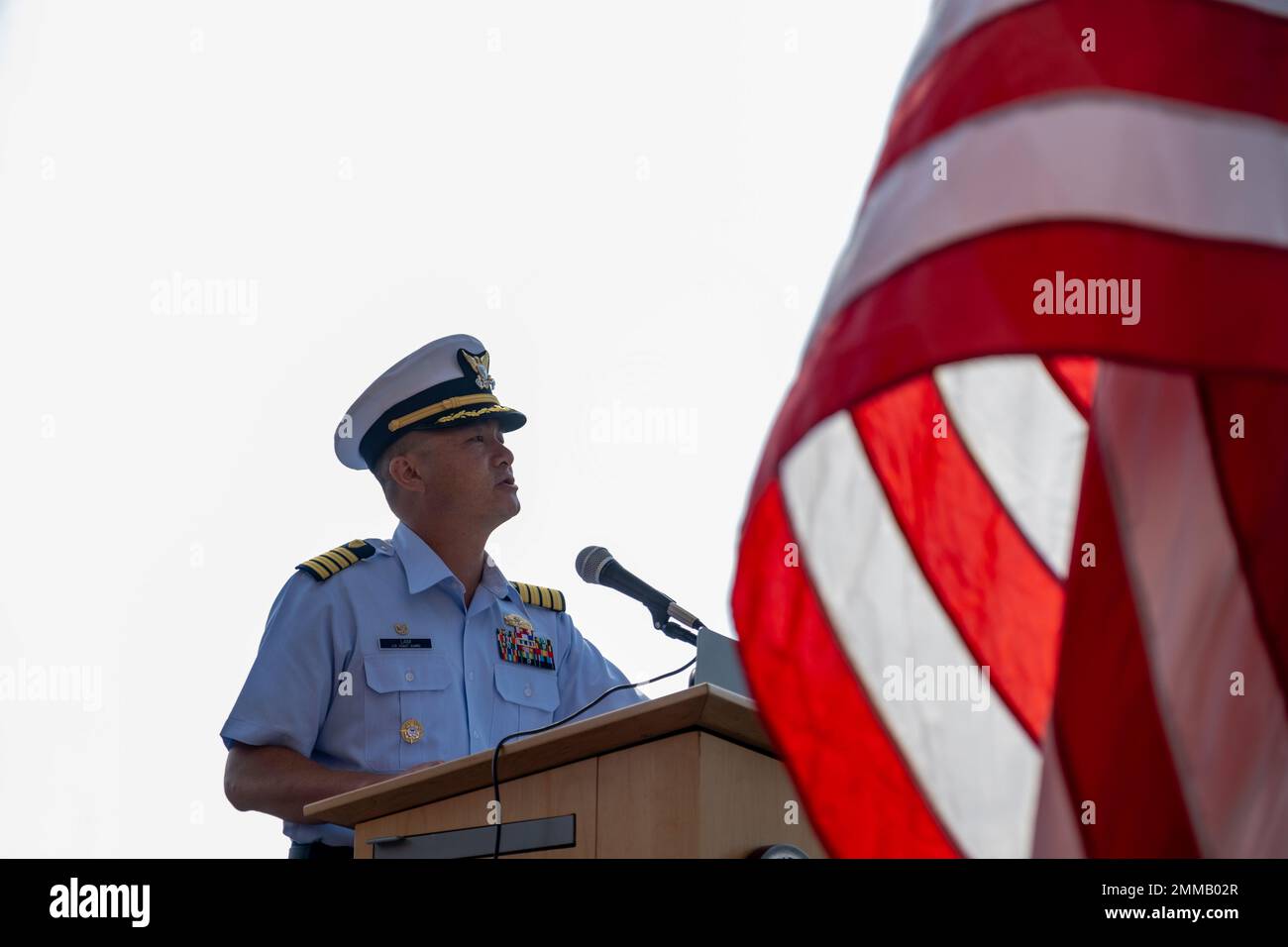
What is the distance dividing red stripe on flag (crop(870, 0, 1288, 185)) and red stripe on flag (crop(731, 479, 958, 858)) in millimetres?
380

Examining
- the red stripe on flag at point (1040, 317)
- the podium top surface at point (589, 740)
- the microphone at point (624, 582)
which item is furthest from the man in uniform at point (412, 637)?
the red stripe on flag at point (1040, 317)

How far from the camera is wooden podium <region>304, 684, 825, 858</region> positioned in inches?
66.2

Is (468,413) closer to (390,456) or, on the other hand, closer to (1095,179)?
(390,456)

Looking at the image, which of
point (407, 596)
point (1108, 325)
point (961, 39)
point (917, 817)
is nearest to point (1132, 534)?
point (1108, 325)

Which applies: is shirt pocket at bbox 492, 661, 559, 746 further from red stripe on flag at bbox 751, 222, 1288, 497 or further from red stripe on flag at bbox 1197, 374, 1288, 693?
red stripe on flag at bbox 1197, 374, 1288, 693

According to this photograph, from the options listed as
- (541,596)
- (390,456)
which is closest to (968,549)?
(541,596)

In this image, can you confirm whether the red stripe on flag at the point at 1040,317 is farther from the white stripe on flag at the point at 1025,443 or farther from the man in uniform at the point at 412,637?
the man in uniform at the point at 412,637

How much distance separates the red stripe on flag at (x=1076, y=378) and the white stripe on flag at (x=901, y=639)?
9.5 inches

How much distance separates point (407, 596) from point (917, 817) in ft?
6.53

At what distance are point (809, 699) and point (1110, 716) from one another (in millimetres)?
246

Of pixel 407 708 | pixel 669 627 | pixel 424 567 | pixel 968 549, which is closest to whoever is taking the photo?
pixel 968 549

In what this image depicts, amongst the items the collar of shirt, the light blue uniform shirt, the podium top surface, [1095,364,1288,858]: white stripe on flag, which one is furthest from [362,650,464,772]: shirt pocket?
[1095,364,1288,858]: white stripe on flag

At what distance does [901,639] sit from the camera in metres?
1.28

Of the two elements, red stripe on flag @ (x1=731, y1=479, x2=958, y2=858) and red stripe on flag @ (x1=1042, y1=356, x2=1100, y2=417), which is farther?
red stripe on flag @ (x1=1042, y1=356, x2=1100, y2=417)
